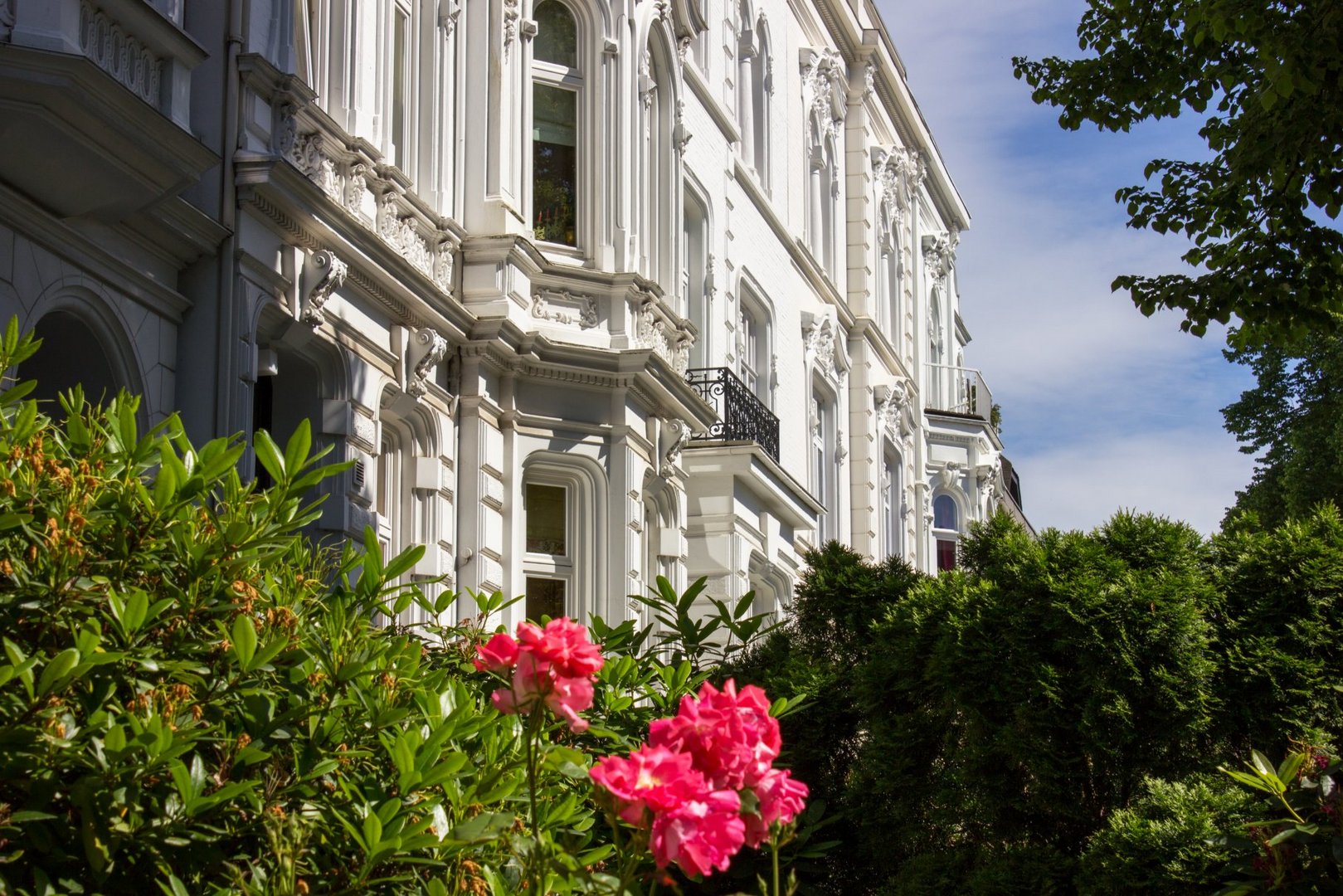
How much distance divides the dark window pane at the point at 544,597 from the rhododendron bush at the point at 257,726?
38.0ft

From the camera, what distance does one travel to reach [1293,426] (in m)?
36.1

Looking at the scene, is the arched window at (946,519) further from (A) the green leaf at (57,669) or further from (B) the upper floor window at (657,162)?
(A) the green leaf at (57,669)

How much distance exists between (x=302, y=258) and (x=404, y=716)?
878 cm

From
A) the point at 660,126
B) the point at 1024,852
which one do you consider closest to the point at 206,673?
the point at 1024,852

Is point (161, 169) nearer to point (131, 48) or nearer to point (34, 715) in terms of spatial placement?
point (131, 48)

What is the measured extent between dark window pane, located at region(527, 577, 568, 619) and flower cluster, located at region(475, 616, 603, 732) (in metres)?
13.4

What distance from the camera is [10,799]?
4.91 m

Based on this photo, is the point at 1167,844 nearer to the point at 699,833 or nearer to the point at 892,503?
the point at 699,833

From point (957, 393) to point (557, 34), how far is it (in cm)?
2747

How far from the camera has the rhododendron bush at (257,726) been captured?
4488 millimetres

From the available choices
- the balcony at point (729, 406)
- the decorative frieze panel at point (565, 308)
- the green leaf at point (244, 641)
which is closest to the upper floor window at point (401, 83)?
the decorative frieze panel at point (565, 308)

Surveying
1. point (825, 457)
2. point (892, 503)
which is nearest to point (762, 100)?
point (825, 457)

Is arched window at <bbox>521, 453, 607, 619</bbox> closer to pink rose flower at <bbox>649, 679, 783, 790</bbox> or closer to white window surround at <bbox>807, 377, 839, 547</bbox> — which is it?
white window surround at <bbox>807, 377, 839, 547</bbox>

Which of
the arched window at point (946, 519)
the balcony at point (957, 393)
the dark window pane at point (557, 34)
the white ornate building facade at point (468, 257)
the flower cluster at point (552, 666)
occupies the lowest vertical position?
the flower cluster at point (552, 666)
